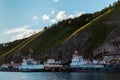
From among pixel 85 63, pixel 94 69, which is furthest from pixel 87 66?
pixel 94 69

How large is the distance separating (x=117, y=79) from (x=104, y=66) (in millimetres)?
73740

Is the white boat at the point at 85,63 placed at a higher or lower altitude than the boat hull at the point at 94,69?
higher

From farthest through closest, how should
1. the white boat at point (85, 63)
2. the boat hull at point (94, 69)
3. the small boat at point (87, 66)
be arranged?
the white boat at point (85, 63)
the small boat at point (87, 66)
the boat hull at point (94, 69)

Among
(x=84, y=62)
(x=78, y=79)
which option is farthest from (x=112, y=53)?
(x=78, y=79)

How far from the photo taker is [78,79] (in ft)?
385

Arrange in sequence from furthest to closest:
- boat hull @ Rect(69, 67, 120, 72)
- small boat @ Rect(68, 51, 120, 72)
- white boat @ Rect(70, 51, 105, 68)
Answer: white boat @ Rect(70, 51, 105, 68) → small boat @ Rect(68, 51, 120, 72) → boat hull @ Rect(69, 67, 120, 72)

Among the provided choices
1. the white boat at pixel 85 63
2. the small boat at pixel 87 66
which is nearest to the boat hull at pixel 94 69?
the small boat at pixel 87 66

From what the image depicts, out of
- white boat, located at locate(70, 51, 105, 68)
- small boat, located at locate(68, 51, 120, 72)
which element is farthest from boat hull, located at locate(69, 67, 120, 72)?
white boat, located at locate(70, 51, 105, 68)

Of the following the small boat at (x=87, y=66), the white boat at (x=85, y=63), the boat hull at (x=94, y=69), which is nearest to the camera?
the boat hull at (x=94, y=69)

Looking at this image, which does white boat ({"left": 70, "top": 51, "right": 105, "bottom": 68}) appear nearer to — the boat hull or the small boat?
the small boat

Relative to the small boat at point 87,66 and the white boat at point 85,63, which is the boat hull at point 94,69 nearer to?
the small boat at point 87,66

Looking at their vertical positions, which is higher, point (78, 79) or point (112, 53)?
Result: point (112, 53)

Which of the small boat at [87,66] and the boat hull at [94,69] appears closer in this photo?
the boat hull at [94,69]

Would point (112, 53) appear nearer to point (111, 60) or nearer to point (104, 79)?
point (111, 60)
